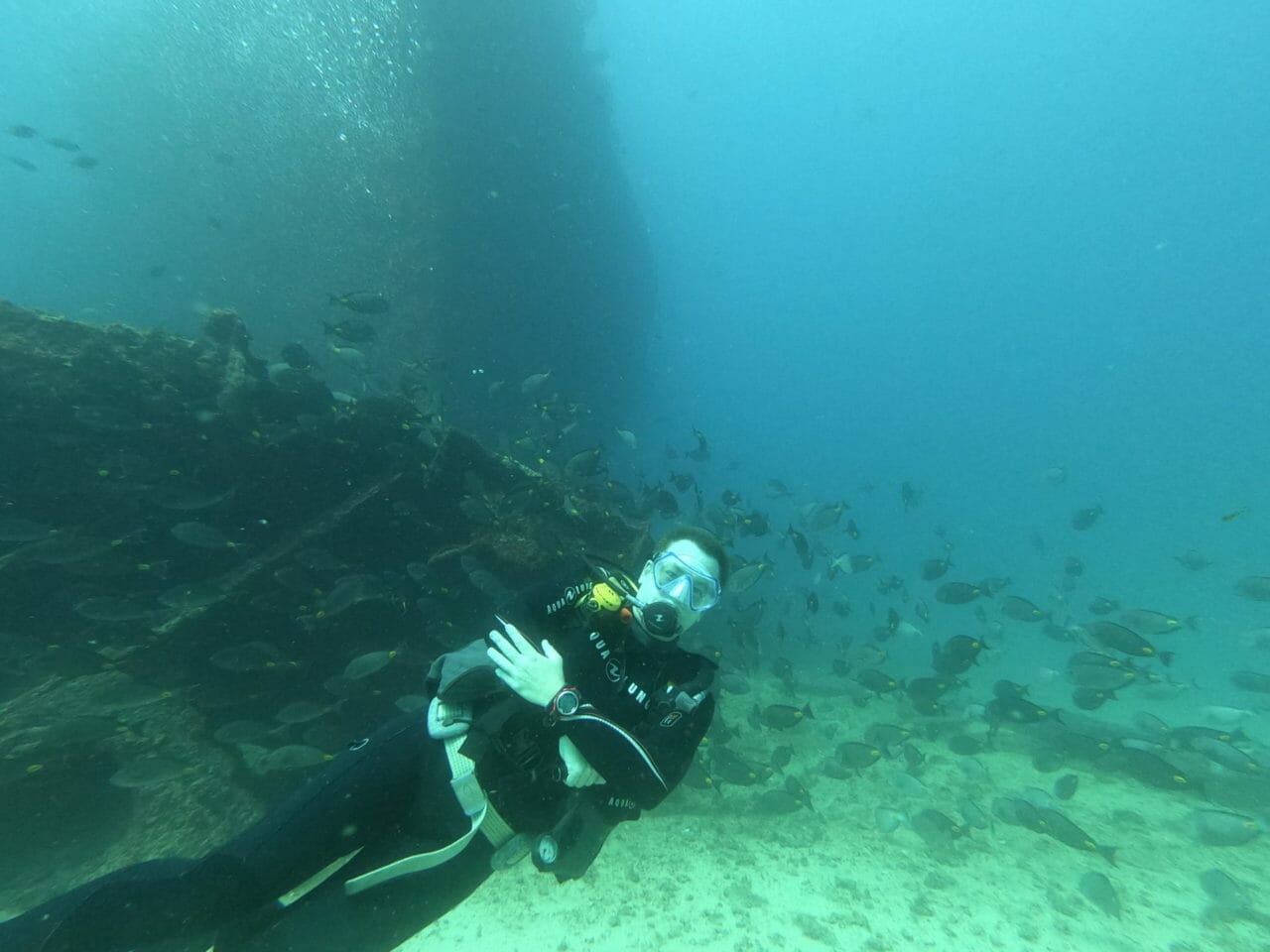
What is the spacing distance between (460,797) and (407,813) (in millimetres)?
632

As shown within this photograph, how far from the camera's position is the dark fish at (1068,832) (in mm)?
7883

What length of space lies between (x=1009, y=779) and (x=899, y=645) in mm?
19115

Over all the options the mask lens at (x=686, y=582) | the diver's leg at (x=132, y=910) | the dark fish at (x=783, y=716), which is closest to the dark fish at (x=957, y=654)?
the dark fish at (x=783, y=716)

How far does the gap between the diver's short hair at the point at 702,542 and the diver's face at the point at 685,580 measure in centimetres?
4

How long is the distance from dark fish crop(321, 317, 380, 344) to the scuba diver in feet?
29.9

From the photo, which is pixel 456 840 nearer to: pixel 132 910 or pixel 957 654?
pixel 132 910

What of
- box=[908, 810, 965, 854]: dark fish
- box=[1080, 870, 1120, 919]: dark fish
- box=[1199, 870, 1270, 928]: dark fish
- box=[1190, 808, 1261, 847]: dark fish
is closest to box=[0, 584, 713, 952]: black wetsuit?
box=[908, 810, 965, 854]: dark fish

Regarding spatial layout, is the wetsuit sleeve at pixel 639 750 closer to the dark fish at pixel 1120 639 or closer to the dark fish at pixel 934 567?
the dark fish at pixel 1120 639

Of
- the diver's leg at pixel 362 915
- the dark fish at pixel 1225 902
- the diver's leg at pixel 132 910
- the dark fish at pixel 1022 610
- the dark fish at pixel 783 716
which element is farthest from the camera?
the dark fish at pixel 1022 610

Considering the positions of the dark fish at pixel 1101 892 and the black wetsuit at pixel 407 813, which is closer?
the black wetsuit at pixel 407 813

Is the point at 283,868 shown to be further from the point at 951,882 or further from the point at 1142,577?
the point at 1142,577

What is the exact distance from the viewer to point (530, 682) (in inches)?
103

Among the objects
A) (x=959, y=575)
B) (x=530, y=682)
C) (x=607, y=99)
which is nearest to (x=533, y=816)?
(x=530, y=682)

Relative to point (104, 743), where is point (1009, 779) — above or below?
below
